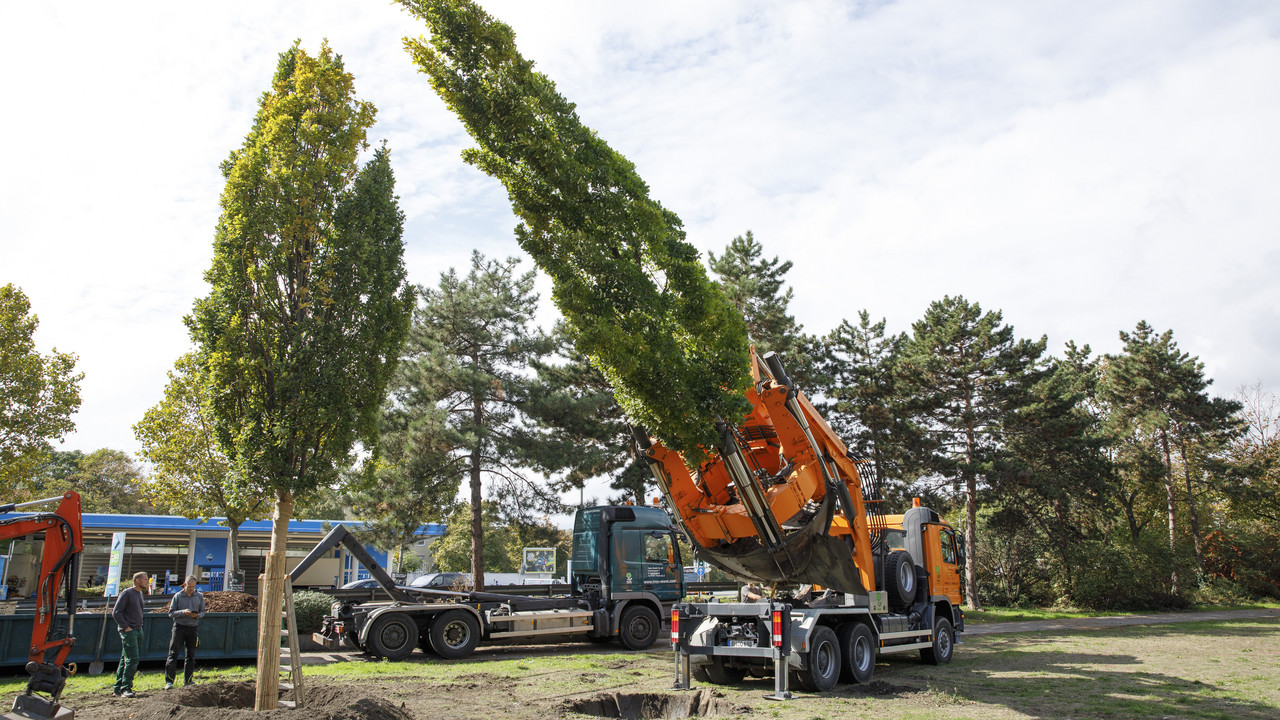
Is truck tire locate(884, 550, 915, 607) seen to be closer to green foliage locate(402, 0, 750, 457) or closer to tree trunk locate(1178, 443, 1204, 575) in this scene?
green foliage locate(402, 0, 750, 457)

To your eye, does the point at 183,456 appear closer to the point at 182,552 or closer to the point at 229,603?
the point at 229,603

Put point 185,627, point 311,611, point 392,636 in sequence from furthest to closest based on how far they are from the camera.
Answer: point 311,611, point 392,636, point 185,627

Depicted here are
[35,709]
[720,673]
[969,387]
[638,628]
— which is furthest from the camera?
[969,387]

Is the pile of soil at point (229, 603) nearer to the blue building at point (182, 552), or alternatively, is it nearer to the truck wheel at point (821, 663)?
the truck wheel at point (821, 663)

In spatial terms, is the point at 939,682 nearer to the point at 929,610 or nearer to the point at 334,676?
the point at 929,610

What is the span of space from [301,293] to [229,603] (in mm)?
7694

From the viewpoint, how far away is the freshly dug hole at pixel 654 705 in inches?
364

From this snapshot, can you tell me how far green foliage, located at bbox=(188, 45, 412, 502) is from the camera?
30.7 ft

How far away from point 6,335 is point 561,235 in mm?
17033

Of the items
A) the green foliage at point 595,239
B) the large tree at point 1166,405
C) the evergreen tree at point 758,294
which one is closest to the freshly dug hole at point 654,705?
the green foliage at point 595,239

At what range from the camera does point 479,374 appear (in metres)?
22.9

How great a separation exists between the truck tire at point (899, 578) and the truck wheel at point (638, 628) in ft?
19.0

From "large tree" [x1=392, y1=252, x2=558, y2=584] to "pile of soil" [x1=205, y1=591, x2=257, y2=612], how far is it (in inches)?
325

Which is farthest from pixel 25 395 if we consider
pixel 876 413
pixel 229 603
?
pixel 876 413
